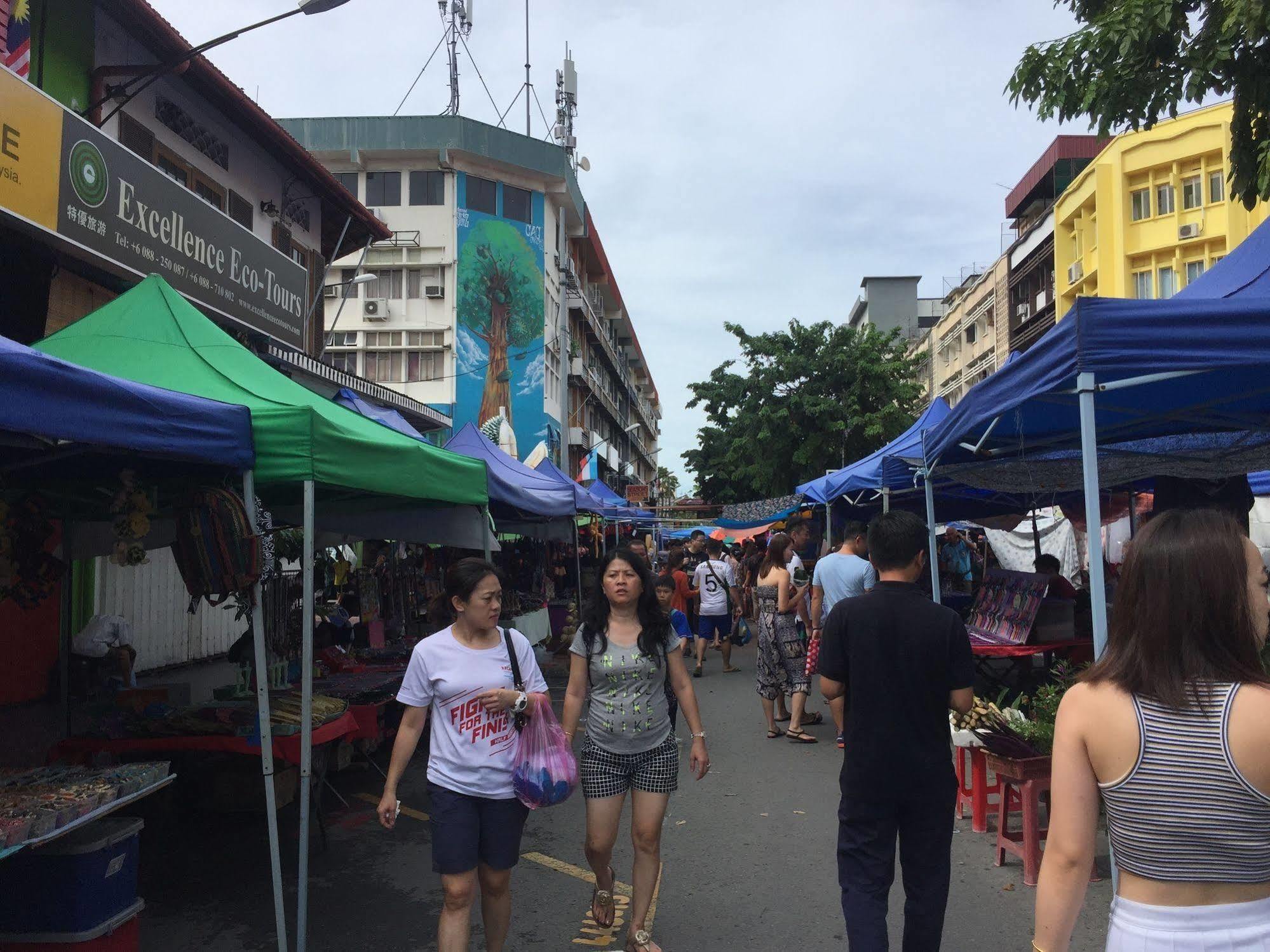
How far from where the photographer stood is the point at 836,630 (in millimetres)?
3639

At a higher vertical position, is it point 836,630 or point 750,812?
point 836,630

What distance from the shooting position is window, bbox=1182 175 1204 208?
28.3m

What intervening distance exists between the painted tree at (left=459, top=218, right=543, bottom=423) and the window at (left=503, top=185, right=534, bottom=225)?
57 cm

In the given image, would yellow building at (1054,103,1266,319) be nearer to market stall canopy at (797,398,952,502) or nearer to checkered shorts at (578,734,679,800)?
market stall canopy at (797,398,952,502)

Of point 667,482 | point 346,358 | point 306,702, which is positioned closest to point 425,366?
point 346,358

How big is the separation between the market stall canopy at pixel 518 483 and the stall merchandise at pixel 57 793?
4.78 metres

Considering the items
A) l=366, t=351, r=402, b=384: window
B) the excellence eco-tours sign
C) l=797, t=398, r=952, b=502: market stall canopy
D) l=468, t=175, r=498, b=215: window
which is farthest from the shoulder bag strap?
l=468, t=175, r=498, b=215: window

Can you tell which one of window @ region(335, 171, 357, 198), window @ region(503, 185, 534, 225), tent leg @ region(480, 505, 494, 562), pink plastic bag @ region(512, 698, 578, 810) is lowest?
pink plastic bag @ region(512, 698, 578, 810)

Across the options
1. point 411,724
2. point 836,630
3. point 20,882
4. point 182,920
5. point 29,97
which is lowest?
point 182,920

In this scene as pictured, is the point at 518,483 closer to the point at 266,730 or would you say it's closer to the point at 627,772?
the point at 266,730

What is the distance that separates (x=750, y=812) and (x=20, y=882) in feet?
14.0

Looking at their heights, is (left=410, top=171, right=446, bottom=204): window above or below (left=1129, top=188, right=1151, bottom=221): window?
above

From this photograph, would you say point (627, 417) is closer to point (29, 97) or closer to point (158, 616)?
point (158, 616)

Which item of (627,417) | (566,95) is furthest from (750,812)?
(627,417)
